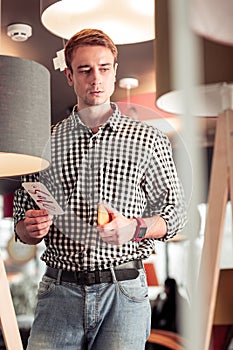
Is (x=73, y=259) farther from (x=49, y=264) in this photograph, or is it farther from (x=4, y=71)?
(x=4, y=71)

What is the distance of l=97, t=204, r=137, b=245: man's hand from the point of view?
3.14ft

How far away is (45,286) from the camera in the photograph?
1022 millimetres

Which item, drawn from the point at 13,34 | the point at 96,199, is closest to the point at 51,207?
the point at 96,199

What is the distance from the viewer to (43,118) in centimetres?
107

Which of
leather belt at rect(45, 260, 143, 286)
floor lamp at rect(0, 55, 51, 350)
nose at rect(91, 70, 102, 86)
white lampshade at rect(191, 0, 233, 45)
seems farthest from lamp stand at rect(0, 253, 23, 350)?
white lampshade at rect(191, 0, 233, 45)

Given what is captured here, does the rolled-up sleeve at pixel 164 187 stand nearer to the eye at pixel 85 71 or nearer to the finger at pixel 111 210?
the finger at pixel 111 210

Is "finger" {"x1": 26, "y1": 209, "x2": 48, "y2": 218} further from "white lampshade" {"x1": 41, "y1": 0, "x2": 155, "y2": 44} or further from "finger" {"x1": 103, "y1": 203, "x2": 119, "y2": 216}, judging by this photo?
"white lampshade" {"x1": 41, "y1": 0, "x2": 155, "y2": 44}

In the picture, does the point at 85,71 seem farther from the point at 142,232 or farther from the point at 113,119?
the point at 142,232

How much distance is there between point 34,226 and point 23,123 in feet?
0.56

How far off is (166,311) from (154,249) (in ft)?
0.30

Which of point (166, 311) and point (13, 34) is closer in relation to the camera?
point (166, 311)

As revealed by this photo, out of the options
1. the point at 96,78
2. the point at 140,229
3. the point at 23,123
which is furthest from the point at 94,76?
the point at 140,229

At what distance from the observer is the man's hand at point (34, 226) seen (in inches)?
40.3

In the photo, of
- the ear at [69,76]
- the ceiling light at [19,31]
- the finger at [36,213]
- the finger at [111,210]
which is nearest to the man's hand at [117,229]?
the finger at [111,210]
